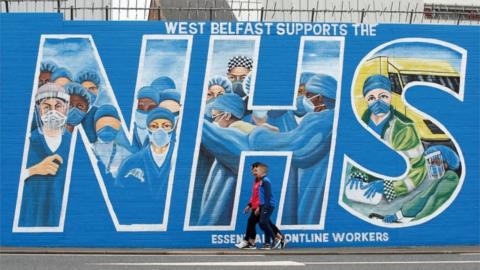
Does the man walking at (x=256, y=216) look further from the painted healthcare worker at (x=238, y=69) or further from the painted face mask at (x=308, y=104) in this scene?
the painted healthcare worker at (x=238, y=69)

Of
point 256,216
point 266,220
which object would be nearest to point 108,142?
point 256,216

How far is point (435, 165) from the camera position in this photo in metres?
19.8

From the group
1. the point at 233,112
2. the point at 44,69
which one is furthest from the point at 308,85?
the point at 44,69

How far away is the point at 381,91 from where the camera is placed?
19.8 meters

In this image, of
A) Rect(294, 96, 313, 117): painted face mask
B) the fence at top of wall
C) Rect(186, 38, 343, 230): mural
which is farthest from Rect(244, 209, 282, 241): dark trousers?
the fence at top of wall

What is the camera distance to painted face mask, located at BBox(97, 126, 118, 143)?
18938 mm

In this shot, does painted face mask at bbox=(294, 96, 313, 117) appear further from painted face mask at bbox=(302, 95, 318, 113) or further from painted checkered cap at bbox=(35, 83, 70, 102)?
painted checkered cap at bbox=(35, 83, 70, 102)

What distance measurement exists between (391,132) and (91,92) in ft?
20.8

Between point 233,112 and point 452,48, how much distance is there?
196 inches

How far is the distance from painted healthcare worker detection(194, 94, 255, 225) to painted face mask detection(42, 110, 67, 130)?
2906 millimetres

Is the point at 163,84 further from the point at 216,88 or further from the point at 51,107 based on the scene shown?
the point at 51,107

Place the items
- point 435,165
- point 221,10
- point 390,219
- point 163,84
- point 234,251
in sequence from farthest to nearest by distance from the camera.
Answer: point 221,10 < point 435,165 < point 390,219 < point 163,84 < point 234,251

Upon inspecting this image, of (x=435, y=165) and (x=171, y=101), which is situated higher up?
(x=171, y=101)

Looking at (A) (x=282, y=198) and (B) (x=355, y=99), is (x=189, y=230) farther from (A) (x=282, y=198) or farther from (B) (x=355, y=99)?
(B) (x=355, y=99)
